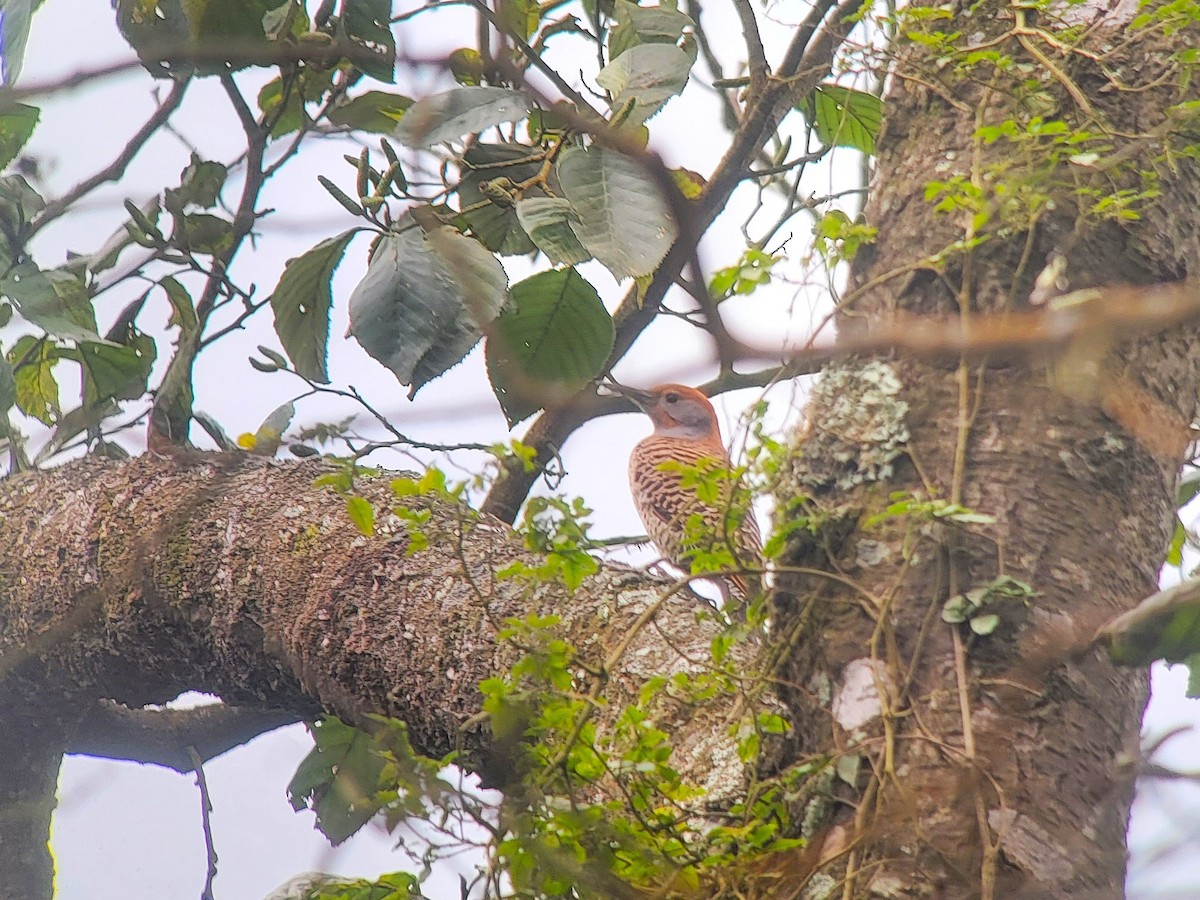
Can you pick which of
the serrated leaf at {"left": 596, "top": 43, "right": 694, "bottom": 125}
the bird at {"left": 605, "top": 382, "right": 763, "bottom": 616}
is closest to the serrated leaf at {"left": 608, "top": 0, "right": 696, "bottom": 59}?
the serrated leaf at {"left": 596, "top": 43, "right": 694, "bottom": 125}

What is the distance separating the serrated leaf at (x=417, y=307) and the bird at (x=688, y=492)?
0.32 m

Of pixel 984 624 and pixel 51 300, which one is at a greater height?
pixel 51 300

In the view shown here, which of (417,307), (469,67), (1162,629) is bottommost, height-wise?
(1162,629)

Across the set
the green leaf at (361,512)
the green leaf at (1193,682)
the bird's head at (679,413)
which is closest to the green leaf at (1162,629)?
the green leaf at (1193,682)

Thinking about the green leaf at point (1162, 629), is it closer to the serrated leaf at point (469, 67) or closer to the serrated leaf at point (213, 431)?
the serrated leaf at point (469, 67)

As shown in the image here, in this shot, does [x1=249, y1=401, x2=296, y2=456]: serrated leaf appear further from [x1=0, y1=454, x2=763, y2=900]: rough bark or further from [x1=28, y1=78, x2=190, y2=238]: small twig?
[x1=28, y1=78, x2=190, y2=238]: small twig

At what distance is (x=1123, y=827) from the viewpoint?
42.8 inches

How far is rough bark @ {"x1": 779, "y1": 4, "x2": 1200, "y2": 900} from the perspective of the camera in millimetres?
1033

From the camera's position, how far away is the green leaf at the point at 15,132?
2078 millimetres

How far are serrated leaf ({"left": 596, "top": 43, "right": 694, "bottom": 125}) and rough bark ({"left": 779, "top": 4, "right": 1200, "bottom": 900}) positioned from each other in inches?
11.3

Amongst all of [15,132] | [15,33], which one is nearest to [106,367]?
[15,132]

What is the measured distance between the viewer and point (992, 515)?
3.86 ft

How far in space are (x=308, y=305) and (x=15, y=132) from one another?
82 centimetres

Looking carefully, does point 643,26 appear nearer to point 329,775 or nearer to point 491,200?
point 491,200
